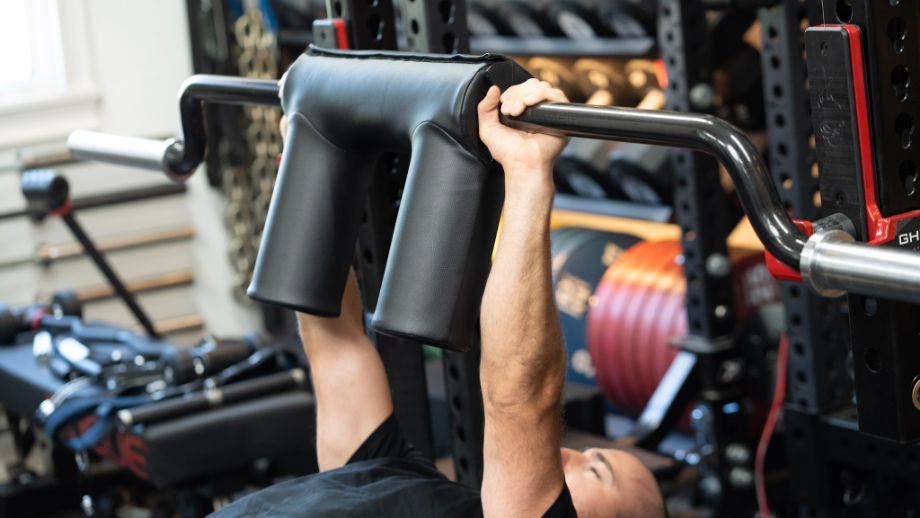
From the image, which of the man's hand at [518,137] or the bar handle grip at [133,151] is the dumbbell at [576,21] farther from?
the man's hand at [518,137]

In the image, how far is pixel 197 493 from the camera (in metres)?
3.66

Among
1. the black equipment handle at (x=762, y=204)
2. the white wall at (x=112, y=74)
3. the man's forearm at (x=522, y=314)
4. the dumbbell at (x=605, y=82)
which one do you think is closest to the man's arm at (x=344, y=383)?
the man's forearm at (x=522, y=314)

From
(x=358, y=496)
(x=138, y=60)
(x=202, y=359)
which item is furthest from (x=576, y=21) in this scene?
(x=358, y=496)

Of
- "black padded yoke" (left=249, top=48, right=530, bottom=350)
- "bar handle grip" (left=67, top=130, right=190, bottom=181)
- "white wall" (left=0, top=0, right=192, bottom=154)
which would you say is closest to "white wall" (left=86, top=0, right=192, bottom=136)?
"white wall" (left=0, top=0, right=192, bottom=154)

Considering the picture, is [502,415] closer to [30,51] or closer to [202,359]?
[202,359]

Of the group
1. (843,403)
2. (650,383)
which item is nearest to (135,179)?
(650,383)

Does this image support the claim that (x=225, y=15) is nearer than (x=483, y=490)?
No

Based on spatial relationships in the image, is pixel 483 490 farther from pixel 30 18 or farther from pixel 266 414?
pixel 30 18

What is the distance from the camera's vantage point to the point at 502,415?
188 cm

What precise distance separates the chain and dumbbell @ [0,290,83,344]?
1.31m

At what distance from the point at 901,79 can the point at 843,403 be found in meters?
1.83

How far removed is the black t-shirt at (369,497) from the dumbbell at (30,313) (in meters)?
2.82

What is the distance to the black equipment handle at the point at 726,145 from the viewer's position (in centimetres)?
146

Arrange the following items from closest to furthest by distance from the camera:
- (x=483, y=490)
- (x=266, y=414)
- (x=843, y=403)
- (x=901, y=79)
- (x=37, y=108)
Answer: (x=901, y=79)
(x=483, y=490)
(x=843, y=403)
(x=266, y=414)
(x=37, y=108)
